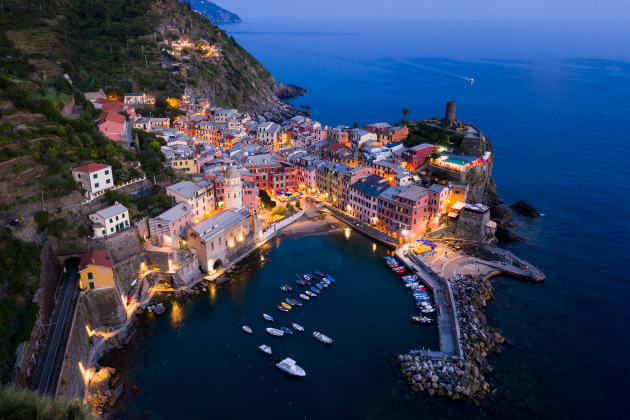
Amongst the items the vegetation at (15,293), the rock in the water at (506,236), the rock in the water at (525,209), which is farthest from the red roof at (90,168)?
the rock in the water at (525,209)

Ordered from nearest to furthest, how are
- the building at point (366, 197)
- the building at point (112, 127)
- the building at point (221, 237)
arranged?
the building at point (221, 237) < the building at point (112, 127) < the building at point (366, 197)

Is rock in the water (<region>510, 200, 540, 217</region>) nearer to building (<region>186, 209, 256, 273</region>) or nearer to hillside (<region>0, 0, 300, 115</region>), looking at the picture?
building (<region>186, 209, 256, 273</region>)

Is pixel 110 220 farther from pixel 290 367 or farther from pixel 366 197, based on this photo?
pixel 366 197

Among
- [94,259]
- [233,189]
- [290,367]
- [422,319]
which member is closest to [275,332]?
[290,367]

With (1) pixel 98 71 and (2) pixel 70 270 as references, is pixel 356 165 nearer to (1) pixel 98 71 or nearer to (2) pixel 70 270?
(2) pixel 70 270

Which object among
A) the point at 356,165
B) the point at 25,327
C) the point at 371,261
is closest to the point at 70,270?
the point at 25,327

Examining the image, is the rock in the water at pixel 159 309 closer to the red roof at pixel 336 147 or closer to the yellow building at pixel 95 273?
the yellow building at pixel 95 273

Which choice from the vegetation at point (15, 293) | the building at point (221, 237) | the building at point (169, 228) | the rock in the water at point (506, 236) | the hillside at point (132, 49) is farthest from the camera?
the hillside at point (132, 49)
